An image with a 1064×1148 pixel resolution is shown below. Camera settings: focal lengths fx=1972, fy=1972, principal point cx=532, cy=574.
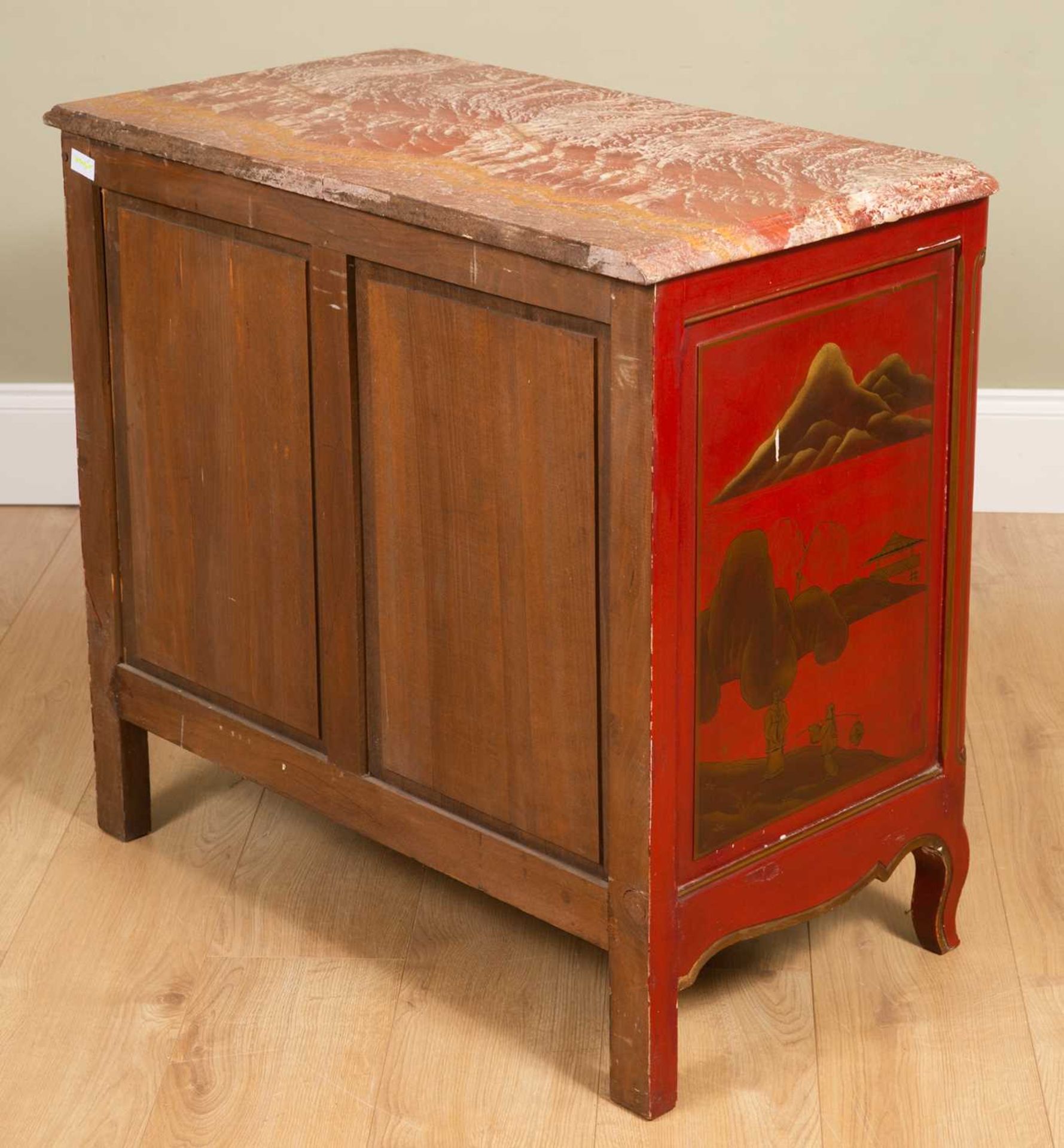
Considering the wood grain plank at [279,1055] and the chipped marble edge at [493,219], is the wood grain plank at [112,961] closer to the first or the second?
the wood grain plank at [279,1055]

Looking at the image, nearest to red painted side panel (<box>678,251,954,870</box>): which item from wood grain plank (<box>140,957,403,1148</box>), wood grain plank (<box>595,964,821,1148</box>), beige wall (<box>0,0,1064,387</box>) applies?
wood grain plank (<box>595,964,821,1148</box>)

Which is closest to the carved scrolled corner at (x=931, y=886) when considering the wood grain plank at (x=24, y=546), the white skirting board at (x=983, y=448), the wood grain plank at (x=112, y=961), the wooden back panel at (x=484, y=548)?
the wooden back panel at (x=484, y=548)

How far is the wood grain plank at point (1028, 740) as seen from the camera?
198 cm

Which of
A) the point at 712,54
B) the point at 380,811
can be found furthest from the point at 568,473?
Answer: the point at 712,54

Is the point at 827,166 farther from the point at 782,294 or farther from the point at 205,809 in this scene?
the point at 205,809

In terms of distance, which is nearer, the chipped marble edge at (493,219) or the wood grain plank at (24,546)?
the chipped marble edge at (493,219)

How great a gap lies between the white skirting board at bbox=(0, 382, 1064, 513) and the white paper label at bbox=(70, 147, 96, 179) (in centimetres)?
110

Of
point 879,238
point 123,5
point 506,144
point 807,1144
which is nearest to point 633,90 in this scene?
point 123,5

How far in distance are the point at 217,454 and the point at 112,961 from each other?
53 cm

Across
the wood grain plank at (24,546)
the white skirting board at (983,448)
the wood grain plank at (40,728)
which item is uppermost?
the white skirting board at (983,448)

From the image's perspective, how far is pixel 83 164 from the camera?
2012 mm

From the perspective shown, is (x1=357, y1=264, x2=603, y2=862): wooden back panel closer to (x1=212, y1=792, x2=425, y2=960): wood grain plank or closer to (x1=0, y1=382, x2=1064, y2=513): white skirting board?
(x1=212, y1=792, x2=425, y2=960): wood grain plank

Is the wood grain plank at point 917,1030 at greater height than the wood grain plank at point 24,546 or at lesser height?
lesser

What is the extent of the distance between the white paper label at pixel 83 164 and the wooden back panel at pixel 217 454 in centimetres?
4
